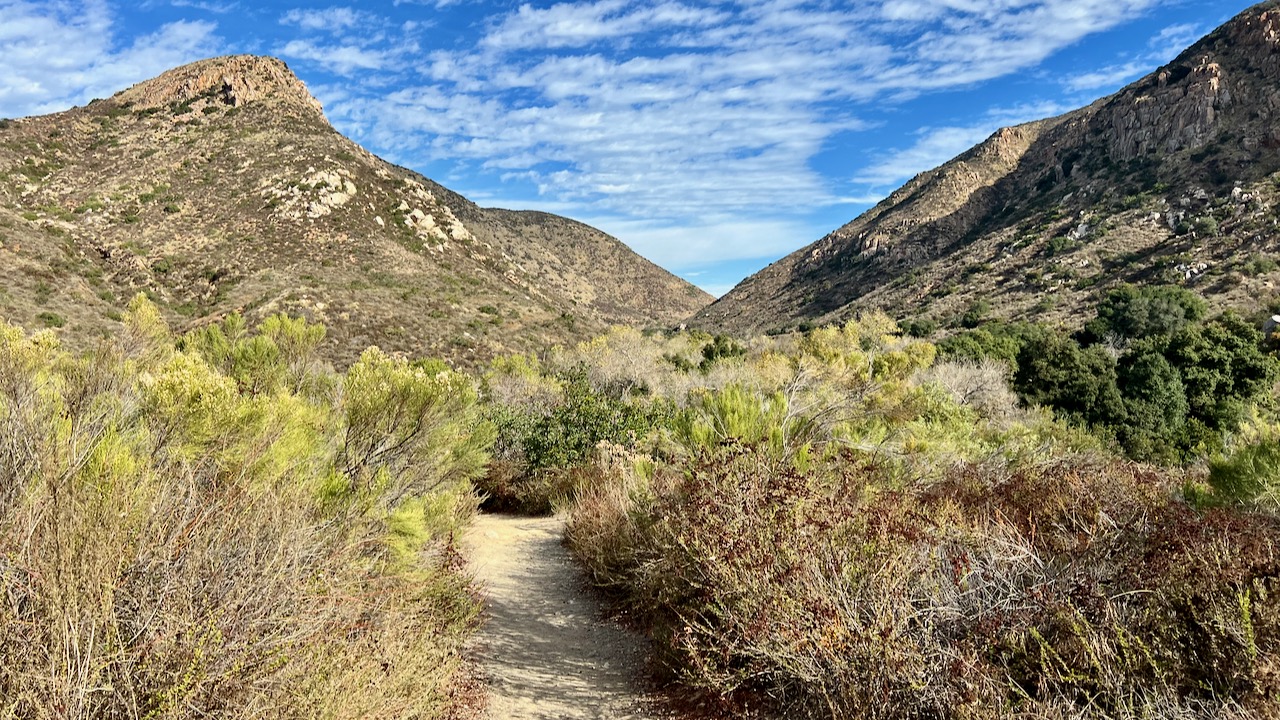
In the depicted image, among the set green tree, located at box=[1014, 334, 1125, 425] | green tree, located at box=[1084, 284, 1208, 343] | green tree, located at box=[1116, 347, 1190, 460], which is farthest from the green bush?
green tree, located at box=[1084, 284, 1208, 343]

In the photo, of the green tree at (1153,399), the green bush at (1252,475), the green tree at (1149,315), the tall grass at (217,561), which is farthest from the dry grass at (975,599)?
the green tree at (1149,315)

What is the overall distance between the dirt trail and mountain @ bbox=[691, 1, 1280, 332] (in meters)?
37.2

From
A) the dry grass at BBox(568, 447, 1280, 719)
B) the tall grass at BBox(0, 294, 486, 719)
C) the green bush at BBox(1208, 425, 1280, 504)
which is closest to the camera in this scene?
the tall grass at BBox(0, 294, 486, 719)

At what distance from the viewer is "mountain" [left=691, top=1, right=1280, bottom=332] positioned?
37781mm

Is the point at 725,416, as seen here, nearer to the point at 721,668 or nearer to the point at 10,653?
the point at 721,668

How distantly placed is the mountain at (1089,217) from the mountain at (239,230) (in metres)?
28.1

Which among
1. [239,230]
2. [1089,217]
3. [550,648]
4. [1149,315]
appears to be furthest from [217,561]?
[1089,217]

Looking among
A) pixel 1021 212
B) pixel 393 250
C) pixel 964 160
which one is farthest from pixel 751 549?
pixel 964 160

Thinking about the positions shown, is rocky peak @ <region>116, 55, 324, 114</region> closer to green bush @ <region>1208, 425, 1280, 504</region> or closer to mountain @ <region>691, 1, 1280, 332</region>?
mountain @ <region>691, 1, 1280, 332</region>

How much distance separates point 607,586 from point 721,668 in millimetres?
2939

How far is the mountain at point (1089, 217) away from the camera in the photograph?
37.8m

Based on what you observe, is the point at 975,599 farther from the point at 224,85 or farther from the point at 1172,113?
the point at 1172,113

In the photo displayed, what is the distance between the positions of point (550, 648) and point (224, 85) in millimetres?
59694

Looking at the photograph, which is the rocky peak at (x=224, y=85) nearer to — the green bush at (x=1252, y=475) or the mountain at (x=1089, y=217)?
the mountain at (x=1089, y=217)
